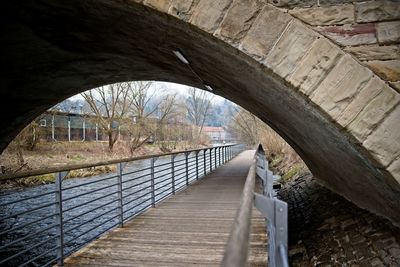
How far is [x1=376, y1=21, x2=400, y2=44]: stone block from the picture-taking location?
278cm

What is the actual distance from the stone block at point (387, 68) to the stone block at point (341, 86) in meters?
0.08

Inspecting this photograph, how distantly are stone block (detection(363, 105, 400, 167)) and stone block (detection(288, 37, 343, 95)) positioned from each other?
560 mm

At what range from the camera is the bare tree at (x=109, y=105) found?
988 inches

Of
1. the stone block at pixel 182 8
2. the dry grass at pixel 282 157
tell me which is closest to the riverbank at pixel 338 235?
the stone block at pixel 182 8

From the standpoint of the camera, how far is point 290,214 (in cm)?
777

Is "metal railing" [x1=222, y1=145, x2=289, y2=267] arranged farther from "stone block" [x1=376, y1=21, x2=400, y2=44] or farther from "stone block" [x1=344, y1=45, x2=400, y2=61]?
"stone block" [x1=376, y1=21, x2=400, y2=44]

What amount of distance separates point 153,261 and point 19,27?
358cm

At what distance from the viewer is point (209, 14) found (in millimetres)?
2896

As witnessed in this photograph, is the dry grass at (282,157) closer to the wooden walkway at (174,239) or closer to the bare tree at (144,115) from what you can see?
the wooden walkway at (174,239)

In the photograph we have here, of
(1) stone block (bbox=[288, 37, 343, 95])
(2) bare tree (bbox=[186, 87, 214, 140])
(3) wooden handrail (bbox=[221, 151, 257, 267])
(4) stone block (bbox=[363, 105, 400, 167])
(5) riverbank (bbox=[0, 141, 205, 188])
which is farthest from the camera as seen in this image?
(2) bare tree (bbox=[186, 87, 214, 140])

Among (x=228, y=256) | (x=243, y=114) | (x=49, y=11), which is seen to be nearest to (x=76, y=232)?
(x=49, y=11)

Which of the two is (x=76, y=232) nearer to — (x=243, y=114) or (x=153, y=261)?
(x=153, y=261)

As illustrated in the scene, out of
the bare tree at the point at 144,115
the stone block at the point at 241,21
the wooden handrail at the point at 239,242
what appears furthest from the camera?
the bare tree at the point at 144,115

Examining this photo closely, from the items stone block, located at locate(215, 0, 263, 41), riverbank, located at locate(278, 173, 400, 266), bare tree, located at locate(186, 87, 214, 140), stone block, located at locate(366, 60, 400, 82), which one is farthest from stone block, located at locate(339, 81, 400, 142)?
bare tree, located at locate(186, 87, 214, 140)
